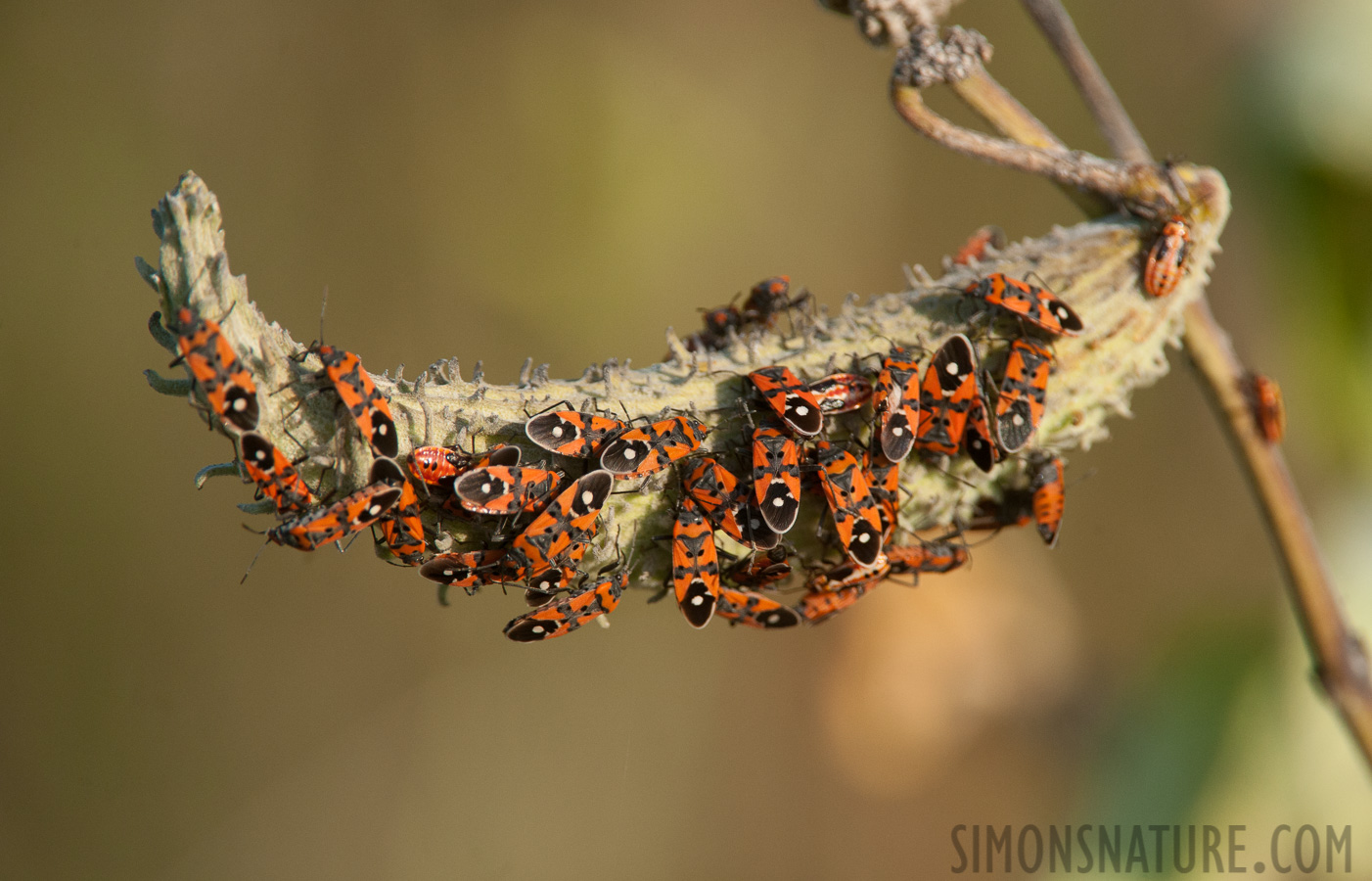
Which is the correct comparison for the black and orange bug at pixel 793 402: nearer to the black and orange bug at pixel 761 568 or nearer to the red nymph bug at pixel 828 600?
the black and orange bug at pixel 761 568

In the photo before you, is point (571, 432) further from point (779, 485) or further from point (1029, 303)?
point (1029, 303)

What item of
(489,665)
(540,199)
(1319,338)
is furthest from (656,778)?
(1319,338)

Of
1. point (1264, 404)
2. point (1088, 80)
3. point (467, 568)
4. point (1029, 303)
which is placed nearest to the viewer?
point (467, 568)

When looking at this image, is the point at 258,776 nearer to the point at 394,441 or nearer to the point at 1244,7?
the point at 394,441

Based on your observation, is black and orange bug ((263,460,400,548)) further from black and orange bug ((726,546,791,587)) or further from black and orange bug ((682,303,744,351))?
black and orange bug ((682,303,744,351))

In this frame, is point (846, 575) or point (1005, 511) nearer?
point (846, 575)

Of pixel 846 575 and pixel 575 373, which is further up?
pixel 575 373

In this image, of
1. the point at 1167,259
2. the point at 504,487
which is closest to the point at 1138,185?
the point at 1167,259
